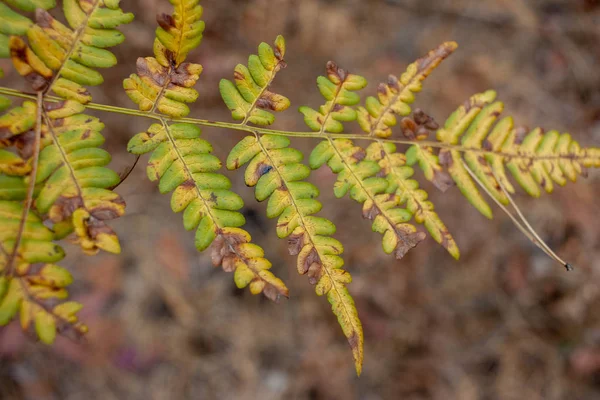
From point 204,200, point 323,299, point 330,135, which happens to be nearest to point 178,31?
point 204,200

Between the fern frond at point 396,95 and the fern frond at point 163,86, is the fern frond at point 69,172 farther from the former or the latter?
the fern frond at point 396,95

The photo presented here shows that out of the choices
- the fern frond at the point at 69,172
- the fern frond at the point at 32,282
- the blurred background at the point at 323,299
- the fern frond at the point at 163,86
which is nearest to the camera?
the fern frond at the point at 32,282

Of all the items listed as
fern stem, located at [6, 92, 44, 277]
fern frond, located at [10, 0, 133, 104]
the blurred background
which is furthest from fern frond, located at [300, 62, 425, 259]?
the blurred background

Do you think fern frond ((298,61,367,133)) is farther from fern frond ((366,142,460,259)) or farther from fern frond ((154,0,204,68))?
fern frond ((154,0,204,68))

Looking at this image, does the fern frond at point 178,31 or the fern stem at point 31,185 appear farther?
the fern frond at point 178,31

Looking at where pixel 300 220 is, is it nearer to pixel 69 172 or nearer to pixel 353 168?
pixel 353 168

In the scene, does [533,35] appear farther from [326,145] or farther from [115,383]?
[115,383]

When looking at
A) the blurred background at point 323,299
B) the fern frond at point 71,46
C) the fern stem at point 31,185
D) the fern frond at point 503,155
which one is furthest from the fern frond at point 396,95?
the blurred background at point 323,299
